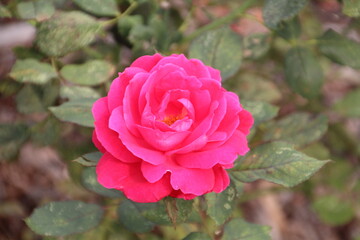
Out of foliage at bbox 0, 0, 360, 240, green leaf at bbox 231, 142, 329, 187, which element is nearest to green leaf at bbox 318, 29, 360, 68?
foliage at bbox 0, 0, 360, 240

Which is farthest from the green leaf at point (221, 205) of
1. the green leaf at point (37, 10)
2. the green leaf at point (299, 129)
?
the green leaf at point (37, 10)

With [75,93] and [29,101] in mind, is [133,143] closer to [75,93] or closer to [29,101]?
[75,93]

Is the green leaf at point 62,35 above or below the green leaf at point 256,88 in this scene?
above

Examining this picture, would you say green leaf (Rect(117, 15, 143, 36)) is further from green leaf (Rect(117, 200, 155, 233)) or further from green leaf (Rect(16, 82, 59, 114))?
green leaf (Rect(117, 200, 155, 233))

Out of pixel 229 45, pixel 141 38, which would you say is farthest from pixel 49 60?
pixel 229 45

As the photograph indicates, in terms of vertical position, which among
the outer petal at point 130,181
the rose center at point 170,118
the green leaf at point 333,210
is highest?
the rose center at point 170,118

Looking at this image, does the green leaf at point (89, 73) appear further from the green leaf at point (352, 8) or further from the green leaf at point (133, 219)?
the green leaf at point (352, 8)
